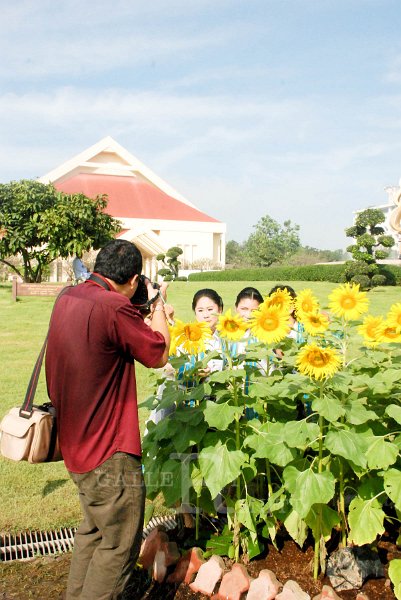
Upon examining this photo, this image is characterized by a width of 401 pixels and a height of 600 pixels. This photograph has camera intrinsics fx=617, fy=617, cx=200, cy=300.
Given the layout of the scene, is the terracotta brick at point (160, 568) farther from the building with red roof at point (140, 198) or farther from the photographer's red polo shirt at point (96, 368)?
the building with red roof at point (140, 198)

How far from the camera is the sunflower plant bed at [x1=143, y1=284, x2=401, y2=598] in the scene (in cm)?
250

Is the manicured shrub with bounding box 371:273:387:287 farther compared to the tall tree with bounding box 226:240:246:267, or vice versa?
the tall tree with bounding box 226:240:246:267

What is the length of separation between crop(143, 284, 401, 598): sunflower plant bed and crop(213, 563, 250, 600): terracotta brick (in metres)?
0.14

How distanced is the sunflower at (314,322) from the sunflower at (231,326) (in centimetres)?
25

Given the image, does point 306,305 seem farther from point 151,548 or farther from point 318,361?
point 151,548

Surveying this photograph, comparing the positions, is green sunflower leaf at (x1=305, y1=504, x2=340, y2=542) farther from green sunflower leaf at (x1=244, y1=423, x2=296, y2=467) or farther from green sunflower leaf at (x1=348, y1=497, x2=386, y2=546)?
green sunflower leaf at (x1=244, y1=423, x2=296, y2=467)

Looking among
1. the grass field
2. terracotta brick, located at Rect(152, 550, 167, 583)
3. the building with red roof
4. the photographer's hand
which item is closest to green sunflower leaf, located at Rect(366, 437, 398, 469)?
the photographer's hand

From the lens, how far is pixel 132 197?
158 ft

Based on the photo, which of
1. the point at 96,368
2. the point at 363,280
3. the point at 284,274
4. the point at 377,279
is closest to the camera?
the point at 96,368

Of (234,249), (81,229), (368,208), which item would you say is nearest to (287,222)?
(234,249)

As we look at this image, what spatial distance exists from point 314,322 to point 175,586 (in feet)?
4.74

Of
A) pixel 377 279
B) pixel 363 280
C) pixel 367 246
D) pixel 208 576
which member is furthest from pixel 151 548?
pixel 367 246

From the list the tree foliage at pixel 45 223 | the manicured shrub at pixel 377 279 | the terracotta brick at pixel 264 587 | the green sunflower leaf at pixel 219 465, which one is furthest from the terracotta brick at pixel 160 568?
the manicured shrub at pixel 377 279

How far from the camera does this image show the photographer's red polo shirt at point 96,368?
2.35 meters
